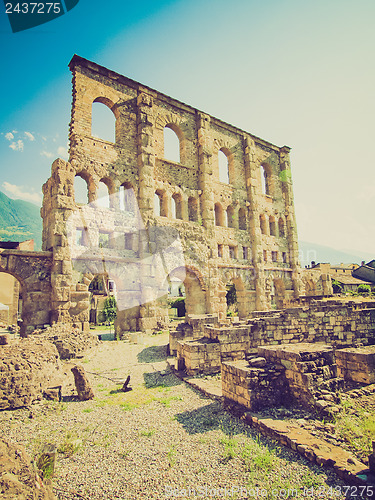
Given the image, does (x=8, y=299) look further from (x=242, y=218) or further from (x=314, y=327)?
(x=314, y=327)

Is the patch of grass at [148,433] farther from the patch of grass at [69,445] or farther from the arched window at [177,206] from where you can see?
the arched window at [177,206]

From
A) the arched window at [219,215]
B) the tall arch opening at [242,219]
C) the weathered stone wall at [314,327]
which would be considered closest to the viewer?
the weathered stone wall at [314,327]

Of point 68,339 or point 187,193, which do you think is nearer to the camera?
point 68,339

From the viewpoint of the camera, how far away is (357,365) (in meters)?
6.94

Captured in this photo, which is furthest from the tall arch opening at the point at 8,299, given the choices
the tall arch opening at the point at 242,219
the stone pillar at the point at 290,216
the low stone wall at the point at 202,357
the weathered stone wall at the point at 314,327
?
the stone pillar at the point at 290,216

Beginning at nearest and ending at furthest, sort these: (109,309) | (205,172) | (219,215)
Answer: (205,172), (219,215), (109,309)

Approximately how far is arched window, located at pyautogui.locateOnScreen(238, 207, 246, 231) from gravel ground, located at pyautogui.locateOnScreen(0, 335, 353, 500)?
16730 mm

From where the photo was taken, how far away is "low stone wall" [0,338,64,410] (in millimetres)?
5906

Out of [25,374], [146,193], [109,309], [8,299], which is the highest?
[146,193]

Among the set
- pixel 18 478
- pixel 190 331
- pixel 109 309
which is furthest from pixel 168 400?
pixel 109 309

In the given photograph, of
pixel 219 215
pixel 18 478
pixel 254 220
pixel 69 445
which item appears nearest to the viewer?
pixel 18 478

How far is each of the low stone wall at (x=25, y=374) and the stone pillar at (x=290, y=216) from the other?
69.0 feet

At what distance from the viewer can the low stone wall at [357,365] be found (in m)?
6.76

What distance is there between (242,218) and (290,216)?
5697 millimetres
